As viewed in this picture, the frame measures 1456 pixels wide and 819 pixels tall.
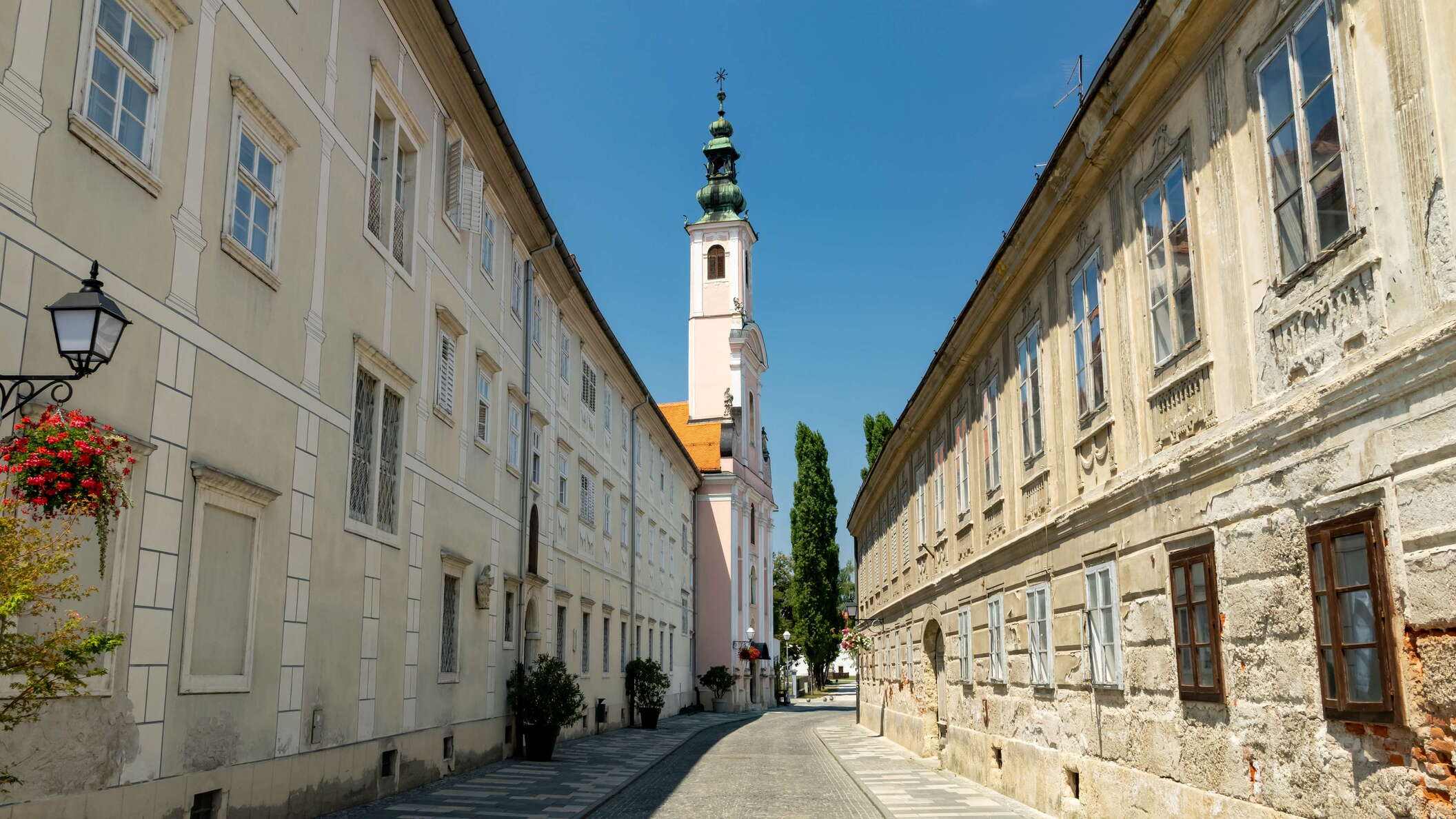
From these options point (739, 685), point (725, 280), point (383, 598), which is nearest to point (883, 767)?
point (383, 598)

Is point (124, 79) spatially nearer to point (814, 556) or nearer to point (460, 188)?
point (460, 188)

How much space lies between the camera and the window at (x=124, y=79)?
8.85 meters

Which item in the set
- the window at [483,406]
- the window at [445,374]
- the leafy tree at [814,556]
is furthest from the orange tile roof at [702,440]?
the window at [445,374]

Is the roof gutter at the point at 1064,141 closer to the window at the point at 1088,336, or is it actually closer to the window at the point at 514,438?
the window at the point at 1088,336

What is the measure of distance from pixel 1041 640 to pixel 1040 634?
91mm

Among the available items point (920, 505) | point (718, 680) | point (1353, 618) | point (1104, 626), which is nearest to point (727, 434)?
point (718, 680)

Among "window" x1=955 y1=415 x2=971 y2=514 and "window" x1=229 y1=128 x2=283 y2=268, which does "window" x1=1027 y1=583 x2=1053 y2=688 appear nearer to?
"window" x1=955 y1=415 x2=971 y2=514

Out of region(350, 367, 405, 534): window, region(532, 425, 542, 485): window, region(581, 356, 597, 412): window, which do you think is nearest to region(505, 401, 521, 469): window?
region(532, 425, 542, 485): window

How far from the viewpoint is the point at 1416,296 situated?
619 centimetres

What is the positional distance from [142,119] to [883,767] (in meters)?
16.3

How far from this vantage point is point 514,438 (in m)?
22.3

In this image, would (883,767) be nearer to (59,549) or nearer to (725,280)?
(59,549)

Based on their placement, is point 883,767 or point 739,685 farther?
point 739,685

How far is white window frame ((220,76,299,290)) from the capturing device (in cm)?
1092
